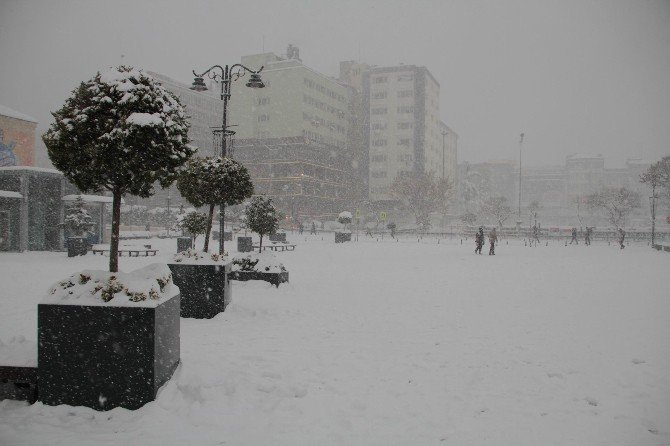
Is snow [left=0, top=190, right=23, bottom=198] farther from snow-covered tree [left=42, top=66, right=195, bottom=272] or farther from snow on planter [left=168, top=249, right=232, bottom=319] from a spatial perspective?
snow-covered tree [left=42, top=66, right=195, bottom=272]

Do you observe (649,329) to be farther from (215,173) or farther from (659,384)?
(215,173)

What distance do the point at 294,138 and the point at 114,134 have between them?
77.8 meters

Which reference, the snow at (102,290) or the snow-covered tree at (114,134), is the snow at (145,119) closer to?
the snow-covered tree at (114,134)

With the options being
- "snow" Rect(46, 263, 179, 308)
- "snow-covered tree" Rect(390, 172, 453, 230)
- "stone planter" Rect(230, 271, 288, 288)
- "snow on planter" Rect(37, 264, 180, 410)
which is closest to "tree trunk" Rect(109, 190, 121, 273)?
"snow" Rect(46, 263, 179, 308)

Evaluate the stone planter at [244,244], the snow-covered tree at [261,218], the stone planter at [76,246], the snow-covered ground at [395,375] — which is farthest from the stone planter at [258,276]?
the stone planter at [244,244]

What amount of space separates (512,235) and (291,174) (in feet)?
146

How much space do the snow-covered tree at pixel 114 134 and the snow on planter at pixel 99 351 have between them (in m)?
0.93

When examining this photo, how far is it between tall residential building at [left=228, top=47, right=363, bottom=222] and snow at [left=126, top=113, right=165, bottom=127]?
67338 mm

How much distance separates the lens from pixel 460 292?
41.6 ft

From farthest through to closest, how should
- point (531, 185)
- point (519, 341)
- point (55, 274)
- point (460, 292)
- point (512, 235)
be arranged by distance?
point (531, 185)
point (512, 235)
point (55, 274)
point (460, 292)
point (519, 341)

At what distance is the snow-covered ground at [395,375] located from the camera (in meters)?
4.43

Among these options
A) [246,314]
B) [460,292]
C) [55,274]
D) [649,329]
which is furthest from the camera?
[55,274]

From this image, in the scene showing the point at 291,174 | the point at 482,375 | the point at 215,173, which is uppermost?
the point at 291,174

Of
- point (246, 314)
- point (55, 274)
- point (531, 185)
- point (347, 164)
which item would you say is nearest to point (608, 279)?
point (246, 314)
